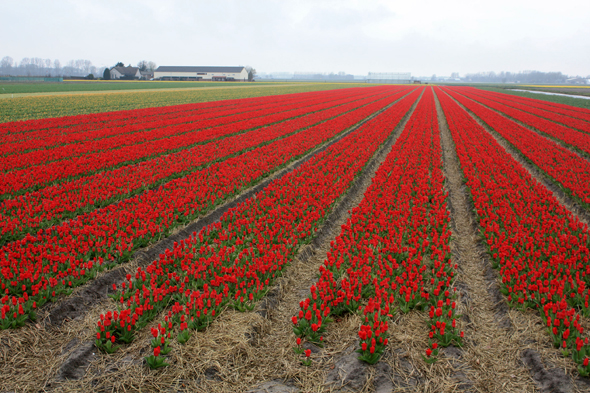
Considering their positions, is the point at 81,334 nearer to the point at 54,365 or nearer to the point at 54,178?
the point at 54,365

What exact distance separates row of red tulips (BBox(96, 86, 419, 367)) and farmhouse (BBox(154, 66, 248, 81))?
122m

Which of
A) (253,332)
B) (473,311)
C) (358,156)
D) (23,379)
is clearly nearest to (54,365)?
(23,379)

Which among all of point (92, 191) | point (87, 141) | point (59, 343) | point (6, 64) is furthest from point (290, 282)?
point (6, 64)

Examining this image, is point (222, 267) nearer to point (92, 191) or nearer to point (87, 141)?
point (92, 191)

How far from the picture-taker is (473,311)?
17.7 ft

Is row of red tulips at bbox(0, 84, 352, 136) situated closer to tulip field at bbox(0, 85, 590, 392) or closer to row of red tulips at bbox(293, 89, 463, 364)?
tulip field at bbox(0, 85, 590, 392)

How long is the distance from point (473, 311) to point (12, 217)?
30.2ft

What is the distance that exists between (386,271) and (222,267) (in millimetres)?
2712

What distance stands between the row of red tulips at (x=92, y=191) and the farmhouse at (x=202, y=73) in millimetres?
116129

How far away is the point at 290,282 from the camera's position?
19.9 feet

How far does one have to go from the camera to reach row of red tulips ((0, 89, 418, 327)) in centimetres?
529

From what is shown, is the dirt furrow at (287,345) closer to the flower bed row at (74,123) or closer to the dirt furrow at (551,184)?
the dirt furrow at (551,184)

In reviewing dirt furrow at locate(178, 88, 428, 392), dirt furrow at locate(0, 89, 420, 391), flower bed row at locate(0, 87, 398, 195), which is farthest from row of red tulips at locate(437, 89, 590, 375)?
flower bed row at locate(0, 87, 398, 195)

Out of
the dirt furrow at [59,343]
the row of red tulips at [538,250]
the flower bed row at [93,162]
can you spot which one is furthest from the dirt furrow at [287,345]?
the flower bed row at [93,162]
